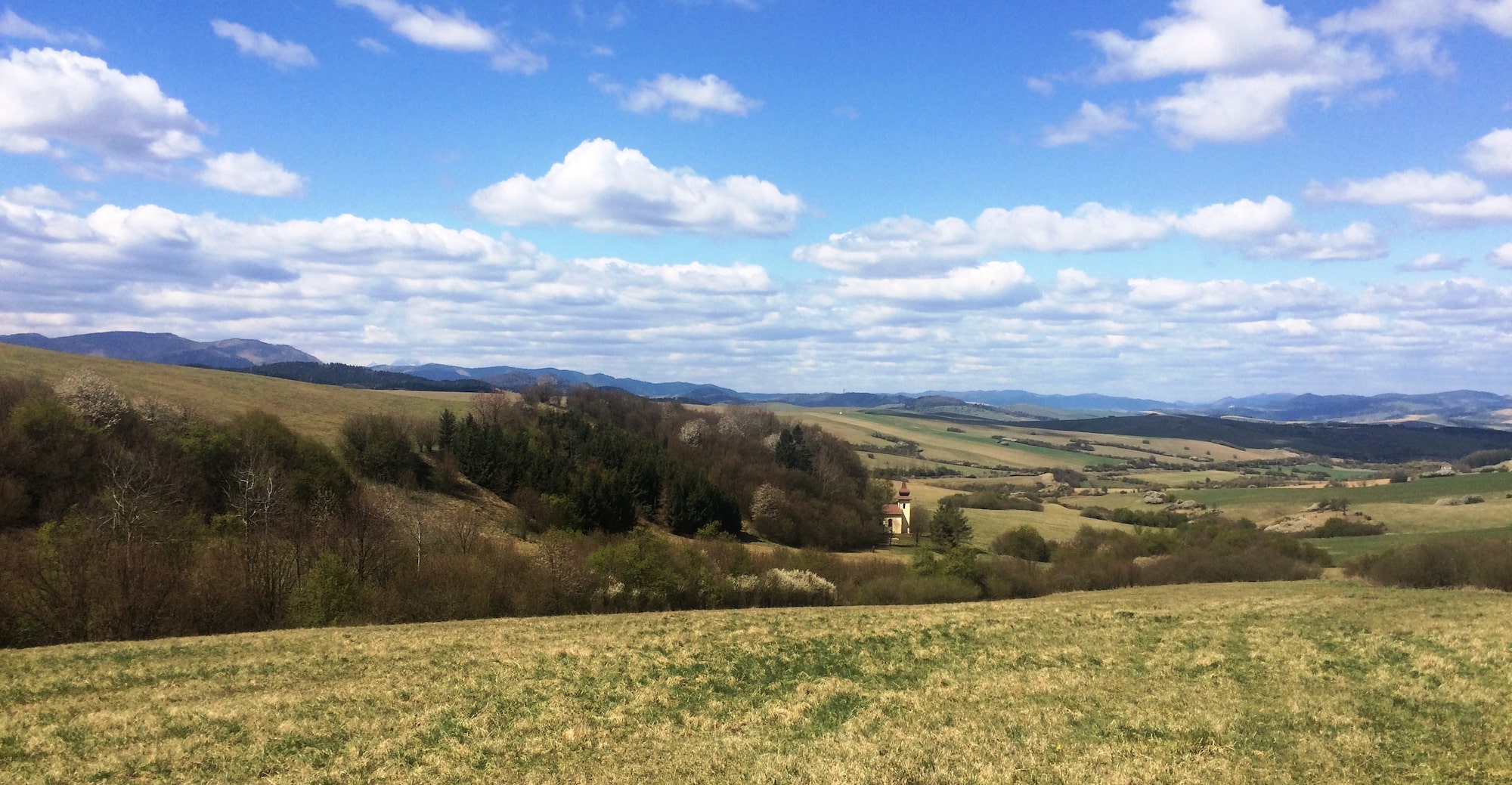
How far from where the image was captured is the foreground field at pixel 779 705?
11750 mm

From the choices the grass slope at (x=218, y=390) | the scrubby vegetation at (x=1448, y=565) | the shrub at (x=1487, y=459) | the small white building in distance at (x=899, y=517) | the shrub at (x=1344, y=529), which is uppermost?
the grass slope at (x=218, y=390)

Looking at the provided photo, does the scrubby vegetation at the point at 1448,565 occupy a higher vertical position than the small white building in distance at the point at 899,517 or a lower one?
higher

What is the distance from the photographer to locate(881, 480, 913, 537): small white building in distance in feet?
312

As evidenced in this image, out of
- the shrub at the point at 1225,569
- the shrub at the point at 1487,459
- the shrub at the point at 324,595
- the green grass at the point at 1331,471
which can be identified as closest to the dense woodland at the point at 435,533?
the shrub at the point at 324,595

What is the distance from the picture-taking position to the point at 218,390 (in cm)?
8006

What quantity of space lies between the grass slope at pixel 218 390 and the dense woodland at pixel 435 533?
648 cm

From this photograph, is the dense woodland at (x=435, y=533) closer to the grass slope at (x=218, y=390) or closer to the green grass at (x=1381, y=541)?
the green grass at (x=1381, y=541)

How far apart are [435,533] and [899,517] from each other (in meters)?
62.6

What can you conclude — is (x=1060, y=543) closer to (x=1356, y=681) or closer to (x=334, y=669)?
(x=1356, y=681)

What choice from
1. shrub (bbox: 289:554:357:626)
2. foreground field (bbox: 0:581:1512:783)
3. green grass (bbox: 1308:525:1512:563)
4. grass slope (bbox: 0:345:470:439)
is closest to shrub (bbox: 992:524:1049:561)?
green grass (bbox: 1308:525:1512:563)

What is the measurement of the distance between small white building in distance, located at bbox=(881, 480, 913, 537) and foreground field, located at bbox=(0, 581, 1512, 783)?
70.5 metres

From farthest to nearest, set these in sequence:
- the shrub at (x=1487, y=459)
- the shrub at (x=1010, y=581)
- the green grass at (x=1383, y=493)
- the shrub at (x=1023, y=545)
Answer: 1. the shrub at (x=1487, y=459)
2. the green grass at (x=1383, y=493)
3. the shrub at (x=1023, y=545)
4. the shrub at (x=1010, y=581)

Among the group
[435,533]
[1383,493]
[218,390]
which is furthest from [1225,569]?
[218,390]

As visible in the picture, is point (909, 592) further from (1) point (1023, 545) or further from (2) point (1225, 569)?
(1) point (1023, 545)
